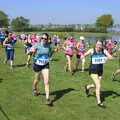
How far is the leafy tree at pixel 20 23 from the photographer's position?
122m

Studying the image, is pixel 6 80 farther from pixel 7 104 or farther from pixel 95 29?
pixel 95 29

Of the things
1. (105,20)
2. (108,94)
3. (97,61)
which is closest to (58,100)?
(97,61)

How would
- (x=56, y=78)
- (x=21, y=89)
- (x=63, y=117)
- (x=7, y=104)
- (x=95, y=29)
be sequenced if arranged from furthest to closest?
(x=95, y=29) → (x=56, y=78) → (x=21, y=89) → (x=7, y=104) → (x=63, y=117)

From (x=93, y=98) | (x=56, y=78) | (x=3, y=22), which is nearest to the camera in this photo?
(x=93, y=98)

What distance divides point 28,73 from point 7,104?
6396 millimetres

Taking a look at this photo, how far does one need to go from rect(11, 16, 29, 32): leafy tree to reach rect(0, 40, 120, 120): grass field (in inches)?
4070

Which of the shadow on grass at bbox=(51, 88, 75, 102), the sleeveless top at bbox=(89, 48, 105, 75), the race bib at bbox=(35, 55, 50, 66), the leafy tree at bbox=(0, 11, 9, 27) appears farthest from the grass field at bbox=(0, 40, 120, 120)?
the leafy tree at bbox=(0, 11, 9, 27)

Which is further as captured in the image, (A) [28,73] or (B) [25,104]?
(A) [28,73]

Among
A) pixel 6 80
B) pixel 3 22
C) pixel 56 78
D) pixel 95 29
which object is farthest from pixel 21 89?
pixel 3 22

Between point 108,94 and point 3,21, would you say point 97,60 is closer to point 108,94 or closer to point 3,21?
point 108,94

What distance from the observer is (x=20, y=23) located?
12800cm

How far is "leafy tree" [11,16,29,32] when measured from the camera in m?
122

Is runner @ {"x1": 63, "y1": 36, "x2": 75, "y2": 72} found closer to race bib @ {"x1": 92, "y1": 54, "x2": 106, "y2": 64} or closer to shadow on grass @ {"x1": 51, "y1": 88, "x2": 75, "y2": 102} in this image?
shadow on grass @ {"x1": 51, "y1": 88, "x2": 75, "y2": 102}

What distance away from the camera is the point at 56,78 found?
1664cm
